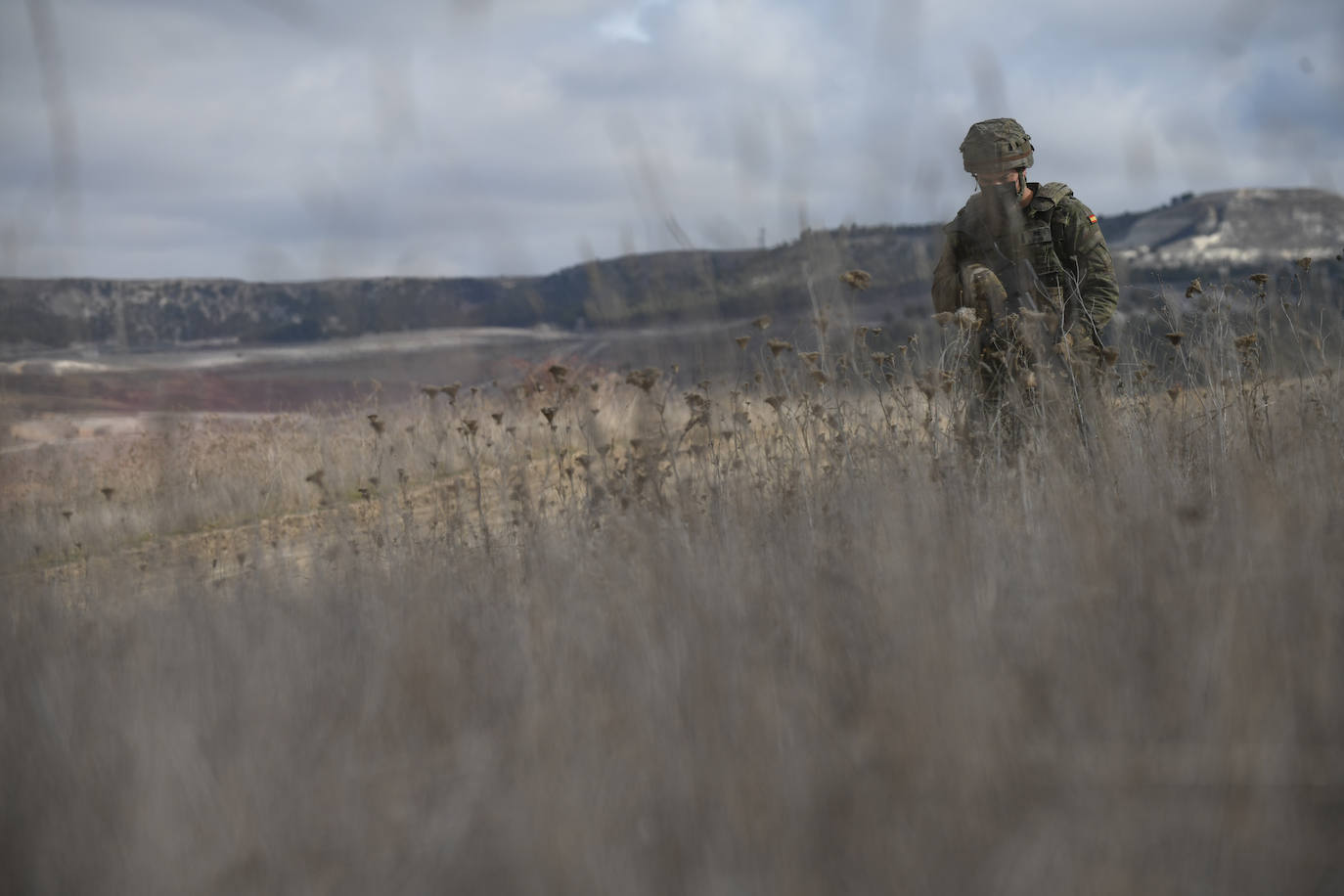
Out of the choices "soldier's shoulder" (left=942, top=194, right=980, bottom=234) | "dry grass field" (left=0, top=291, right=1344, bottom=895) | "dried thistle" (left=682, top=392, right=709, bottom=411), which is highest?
"soldier's shoulder" (left=942, top=194, right=980, bottom=234)

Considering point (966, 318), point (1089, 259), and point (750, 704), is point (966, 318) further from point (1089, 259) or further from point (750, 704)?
point (750, 704)

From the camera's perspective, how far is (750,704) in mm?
2113

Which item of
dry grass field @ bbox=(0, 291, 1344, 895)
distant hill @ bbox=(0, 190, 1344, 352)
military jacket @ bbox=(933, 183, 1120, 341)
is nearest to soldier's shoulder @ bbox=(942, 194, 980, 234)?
military jacket @ bbox=(933, 183, 1120, 341)

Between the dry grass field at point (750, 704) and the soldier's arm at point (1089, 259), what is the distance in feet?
3.46

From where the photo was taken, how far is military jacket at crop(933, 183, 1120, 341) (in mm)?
4621

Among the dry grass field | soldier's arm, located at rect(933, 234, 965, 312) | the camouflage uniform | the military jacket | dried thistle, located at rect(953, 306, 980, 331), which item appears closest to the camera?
the dry grass field

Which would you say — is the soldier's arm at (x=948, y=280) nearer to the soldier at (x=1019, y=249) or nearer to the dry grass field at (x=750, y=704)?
the soldier at (x=1019, y=249)

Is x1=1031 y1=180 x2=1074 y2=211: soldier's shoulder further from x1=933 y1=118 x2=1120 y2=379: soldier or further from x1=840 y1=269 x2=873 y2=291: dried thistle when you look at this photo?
x1=840 y1=269 x2=873 y2=291: dried thistle

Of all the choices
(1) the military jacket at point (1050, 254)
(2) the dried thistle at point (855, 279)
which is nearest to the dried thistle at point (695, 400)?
(2) the dried thistle at point (855, 279)

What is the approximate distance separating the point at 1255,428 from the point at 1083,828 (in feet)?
10.3

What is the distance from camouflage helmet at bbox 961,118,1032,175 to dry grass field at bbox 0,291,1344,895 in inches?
54.0

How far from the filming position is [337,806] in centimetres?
200

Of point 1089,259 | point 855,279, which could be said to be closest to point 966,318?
point 855,279

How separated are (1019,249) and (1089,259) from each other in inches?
12.5
